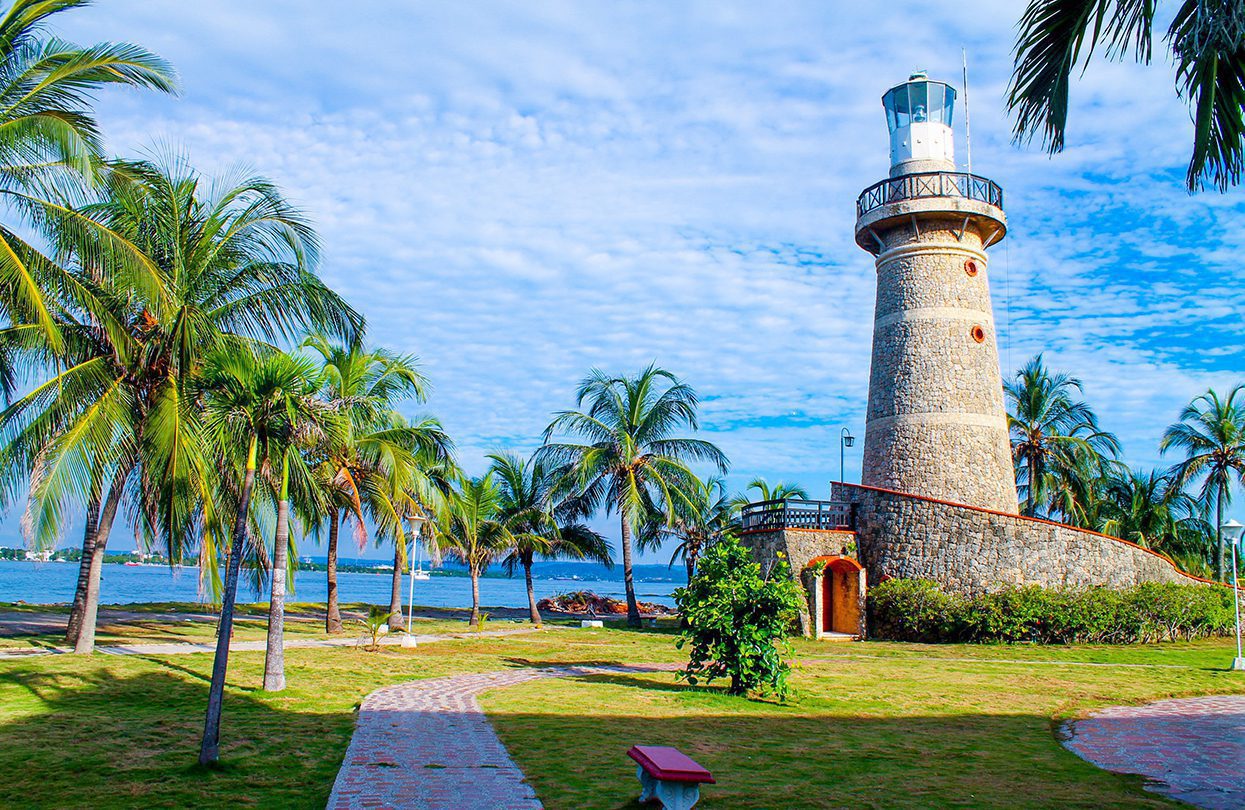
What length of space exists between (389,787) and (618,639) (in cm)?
1691

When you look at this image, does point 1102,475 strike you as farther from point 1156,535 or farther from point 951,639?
point 951,639

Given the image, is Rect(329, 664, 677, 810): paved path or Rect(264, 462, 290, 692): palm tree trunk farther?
Rect(264, 462, 290, 692): palm tree trunk

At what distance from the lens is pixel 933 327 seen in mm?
24453

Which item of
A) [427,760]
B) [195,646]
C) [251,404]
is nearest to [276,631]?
[251,404]

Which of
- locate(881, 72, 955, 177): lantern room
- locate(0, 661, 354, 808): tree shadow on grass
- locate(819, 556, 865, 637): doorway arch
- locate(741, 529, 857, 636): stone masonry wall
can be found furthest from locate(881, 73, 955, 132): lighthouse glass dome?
locate(0, 661, 354, 808): tree shadow on grass

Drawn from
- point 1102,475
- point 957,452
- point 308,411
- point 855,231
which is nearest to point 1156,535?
point 1102,475

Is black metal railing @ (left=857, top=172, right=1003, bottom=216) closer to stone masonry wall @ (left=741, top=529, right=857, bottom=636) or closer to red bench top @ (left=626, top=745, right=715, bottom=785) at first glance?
stone masonry wall @ (left=741, top=529, right=857, bottom=636)

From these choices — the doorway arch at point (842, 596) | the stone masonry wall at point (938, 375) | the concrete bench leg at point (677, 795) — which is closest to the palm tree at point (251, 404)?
the concrete bench leg at point (677, 795)

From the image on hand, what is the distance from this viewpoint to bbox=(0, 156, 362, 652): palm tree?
1186 cm

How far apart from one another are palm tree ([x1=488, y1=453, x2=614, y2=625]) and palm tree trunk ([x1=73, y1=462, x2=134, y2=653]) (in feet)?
51.6

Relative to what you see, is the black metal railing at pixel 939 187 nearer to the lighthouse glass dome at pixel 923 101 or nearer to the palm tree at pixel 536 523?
the lighthouse glass dome at pixel 923 101

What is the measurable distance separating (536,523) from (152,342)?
18986 mm

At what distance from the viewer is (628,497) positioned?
28219 mm

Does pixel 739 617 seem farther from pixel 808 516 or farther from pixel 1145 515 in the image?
pixel 1145 515
